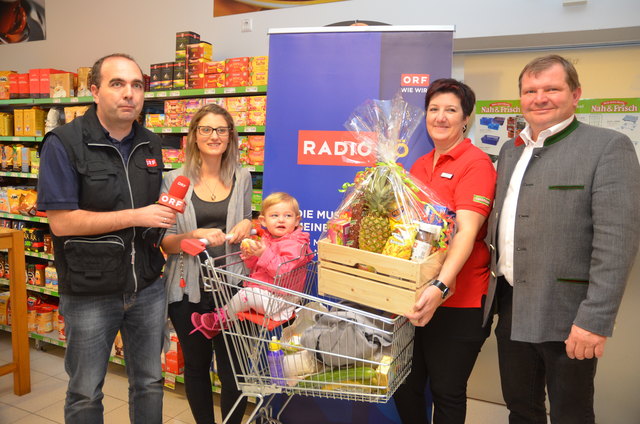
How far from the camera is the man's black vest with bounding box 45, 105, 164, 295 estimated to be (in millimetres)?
1970

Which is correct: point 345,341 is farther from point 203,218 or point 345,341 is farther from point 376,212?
point 203,218

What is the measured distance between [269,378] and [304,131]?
1407 mm

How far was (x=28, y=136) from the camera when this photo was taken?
4582 mm

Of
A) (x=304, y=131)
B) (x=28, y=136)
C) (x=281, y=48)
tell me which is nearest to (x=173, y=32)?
(x=28, y=136)

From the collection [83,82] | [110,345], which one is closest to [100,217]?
[110,345]

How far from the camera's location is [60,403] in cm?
349

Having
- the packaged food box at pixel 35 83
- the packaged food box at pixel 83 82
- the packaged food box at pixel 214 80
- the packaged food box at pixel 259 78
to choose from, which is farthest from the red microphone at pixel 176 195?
the packaged food box at pixel 35 83

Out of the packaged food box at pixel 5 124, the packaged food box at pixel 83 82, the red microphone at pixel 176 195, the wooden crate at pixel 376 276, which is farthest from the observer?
the packaged food box at pixel 5 124

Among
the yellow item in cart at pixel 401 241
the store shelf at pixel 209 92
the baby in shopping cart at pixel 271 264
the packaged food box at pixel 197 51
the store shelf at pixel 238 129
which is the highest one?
the packaged food box at pixel 197 51

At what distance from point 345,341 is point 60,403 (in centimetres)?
294

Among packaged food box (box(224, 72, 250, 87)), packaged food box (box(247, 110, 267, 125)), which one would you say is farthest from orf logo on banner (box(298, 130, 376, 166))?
packaged food box (box(224, 72, 250, 87))

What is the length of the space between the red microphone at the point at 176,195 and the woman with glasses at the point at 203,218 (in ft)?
1.12

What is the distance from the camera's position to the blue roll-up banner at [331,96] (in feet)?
8.08

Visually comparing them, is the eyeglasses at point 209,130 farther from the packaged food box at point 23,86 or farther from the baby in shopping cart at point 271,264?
the packaged food box at point 23,86
